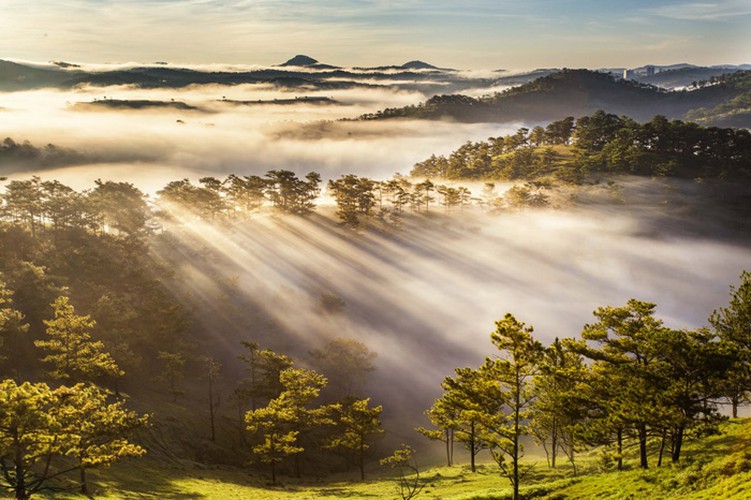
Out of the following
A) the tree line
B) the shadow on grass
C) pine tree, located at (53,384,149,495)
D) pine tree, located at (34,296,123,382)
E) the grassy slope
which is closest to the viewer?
the grassy slope

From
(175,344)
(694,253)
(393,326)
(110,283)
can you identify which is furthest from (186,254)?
(694,253)

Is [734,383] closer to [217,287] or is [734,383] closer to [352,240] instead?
[217,287]

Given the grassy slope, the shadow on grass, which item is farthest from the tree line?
the shadow on grass

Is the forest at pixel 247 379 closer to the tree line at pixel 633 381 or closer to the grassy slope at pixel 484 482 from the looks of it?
the tree line at pixel 633 381

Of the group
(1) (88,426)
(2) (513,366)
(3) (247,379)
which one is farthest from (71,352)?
(2) (513,366)

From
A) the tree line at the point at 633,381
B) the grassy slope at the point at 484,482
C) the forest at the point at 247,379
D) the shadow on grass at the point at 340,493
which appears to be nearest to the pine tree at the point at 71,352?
the forest at the point at 247,379

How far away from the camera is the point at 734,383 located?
29672 millimetres

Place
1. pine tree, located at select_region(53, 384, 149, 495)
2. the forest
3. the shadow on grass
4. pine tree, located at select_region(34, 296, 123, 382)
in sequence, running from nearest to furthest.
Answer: the forest, pine tree, located at select_region(53, 384, 149, 495), the shadow on grass, pine tree, located at select_region(34, 296, 123, 382)

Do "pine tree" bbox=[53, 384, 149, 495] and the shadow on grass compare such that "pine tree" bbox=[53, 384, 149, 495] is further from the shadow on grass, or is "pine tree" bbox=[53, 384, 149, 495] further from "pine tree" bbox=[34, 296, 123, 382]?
the shadow on grass

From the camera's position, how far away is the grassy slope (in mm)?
27469

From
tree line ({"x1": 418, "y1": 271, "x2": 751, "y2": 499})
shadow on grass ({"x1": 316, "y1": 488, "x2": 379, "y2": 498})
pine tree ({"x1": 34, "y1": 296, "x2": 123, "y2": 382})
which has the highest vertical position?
tree line ({"x1": 418, "y1": 271, "x2": 751, "y2": 499})

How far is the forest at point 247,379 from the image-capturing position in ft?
101

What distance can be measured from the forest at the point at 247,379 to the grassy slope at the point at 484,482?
1878mm

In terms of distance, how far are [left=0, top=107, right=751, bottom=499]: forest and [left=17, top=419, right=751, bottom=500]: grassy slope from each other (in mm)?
1878
